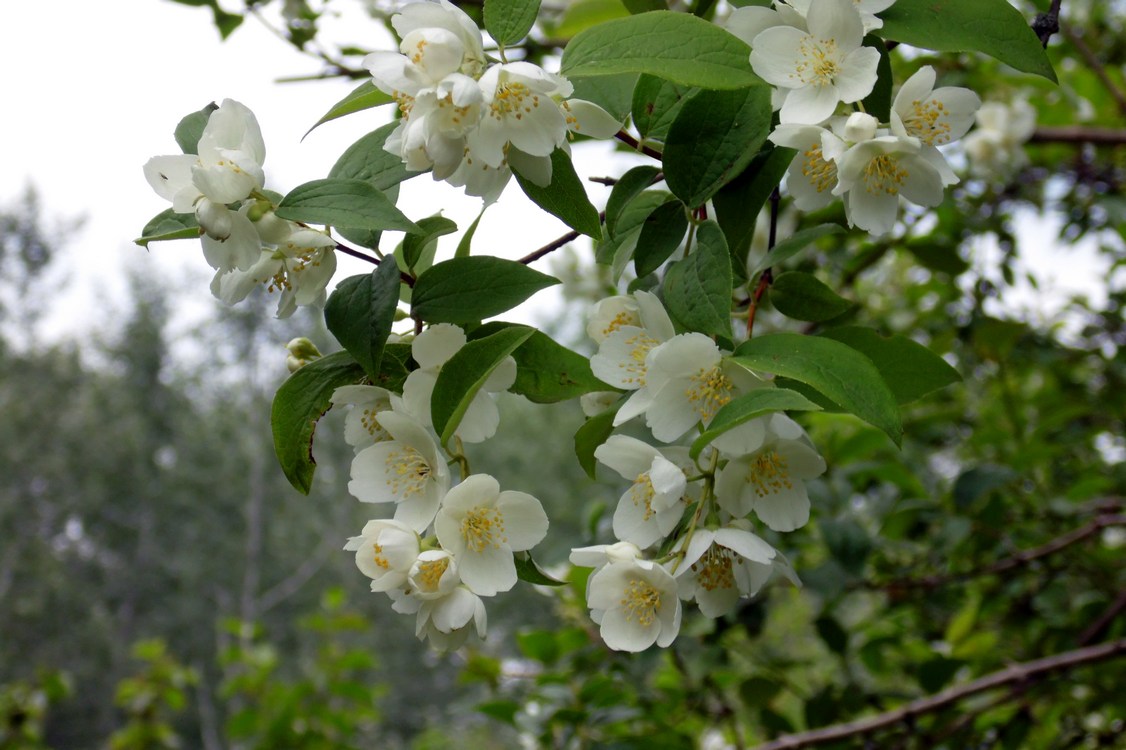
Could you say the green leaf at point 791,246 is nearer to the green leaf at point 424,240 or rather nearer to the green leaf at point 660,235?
the green leaf at point 660,235

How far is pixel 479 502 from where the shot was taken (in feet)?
2.20

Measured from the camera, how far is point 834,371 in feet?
1.86

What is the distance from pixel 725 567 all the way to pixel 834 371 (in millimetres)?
206

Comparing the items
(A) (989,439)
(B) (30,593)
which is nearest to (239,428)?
(B) (30,593)

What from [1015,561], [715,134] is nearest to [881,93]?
[715,134]

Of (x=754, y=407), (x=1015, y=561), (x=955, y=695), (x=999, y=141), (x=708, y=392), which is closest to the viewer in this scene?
(x=754, y=407)

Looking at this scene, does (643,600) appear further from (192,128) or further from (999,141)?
(999,141)

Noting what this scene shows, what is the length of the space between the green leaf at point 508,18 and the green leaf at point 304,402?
0.26m

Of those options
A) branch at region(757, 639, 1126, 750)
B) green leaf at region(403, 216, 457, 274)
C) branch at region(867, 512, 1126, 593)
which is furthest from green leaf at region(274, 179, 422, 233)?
branch at region(867, 512, 1126, 593)

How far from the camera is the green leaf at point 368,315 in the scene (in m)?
0.63

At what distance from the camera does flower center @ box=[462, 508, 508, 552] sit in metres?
0.67

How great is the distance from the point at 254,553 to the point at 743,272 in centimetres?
1573

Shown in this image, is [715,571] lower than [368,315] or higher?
lower

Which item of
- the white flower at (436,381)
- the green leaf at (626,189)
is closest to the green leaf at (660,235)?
the green leaf at (626,189)
